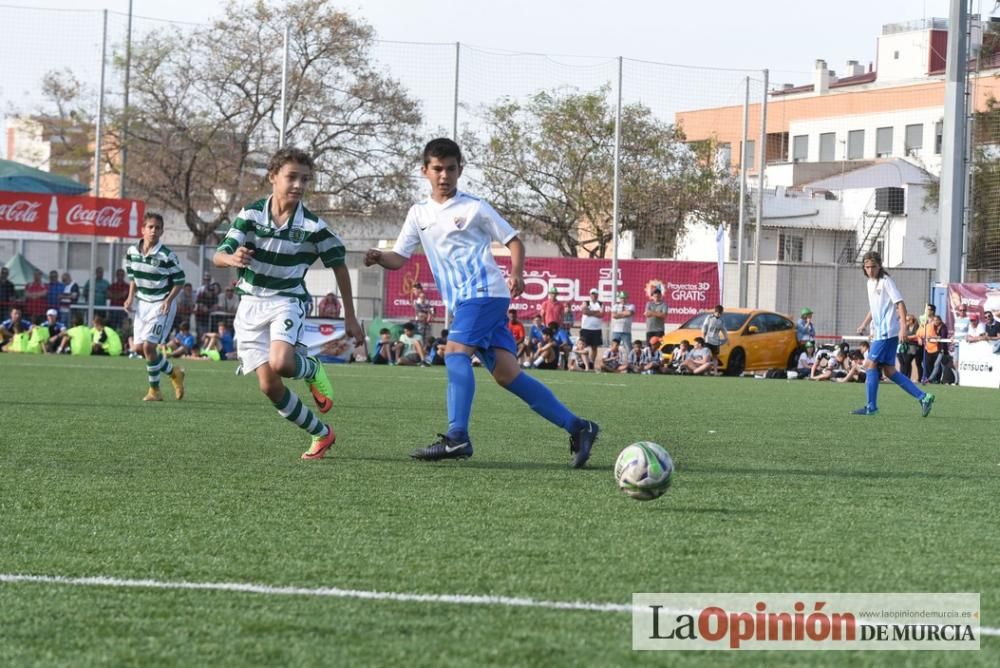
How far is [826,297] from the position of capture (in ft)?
118

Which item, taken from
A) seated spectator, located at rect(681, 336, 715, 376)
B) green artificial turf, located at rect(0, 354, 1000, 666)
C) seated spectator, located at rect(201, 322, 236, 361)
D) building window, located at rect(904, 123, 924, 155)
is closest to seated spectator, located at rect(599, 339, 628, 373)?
seated spectator, located at rect(681, 336, 715, 376)

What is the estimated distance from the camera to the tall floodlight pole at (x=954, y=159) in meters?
28.2

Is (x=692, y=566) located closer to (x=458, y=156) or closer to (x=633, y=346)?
(x=458, y=156)

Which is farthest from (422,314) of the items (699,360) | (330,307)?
(699,360)

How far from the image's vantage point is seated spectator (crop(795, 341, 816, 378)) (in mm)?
28719

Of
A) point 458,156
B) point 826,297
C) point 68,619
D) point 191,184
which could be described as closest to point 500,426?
point 458,156

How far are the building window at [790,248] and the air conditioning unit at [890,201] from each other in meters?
3.50

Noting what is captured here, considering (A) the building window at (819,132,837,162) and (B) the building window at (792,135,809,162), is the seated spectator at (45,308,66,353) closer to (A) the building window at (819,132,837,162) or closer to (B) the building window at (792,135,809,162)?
(A) the building window at (819,132,837,162)

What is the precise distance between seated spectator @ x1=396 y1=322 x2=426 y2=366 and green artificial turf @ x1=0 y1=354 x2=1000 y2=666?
55.3ft

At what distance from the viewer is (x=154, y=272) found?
1390cm

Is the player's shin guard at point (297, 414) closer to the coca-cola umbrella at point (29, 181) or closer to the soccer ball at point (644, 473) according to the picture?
the soccer ball at point (644, 473)

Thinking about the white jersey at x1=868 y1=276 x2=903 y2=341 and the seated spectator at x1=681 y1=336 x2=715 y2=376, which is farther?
the seated spectator at x1=681 y1=336 x2=715 y2=376

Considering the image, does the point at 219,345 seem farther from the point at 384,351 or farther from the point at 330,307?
the point at 384,351

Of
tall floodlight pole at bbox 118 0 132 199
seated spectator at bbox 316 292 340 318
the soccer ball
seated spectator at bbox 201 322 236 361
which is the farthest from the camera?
tall floodlight pole at bbox 118 0 132 199
